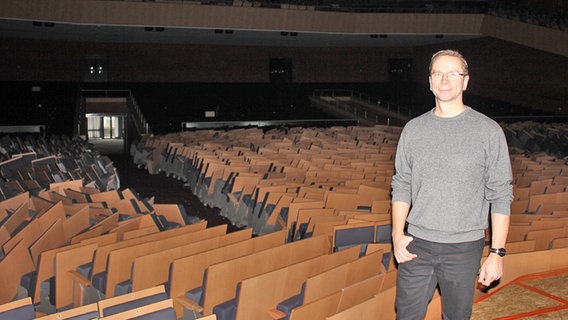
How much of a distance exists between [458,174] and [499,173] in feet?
0.56

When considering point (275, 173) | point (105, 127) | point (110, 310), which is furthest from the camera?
point (105, 127)

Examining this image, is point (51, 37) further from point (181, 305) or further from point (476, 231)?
point (476, 231)

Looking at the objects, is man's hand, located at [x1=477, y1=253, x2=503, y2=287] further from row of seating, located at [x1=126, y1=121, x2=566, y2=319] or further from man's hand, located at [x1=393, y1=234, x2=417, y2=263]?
row of seating, located at [x1=126, y1=121, x2=566, y2=319]

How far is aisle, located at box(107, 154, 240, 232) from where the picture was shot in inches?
372

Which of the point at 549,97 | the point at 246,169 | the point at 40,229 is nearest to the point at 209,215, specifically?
the point at 246,169

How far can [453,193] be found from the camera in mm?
2586

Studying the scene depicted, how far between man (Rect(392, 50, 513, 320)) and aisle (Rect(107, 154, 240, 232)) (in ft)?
19.4

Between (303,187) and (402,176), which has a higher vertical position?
(402,176)

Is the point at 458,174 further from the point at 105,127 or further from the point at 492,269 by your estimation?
the point at 105,127

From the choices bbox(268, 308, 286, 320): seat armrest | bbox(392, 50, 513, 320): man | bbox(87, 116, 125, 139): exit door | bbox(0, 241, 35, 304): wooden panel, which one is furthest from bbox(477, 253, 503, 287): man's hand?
bbox(87, 116, 125, 139): exit door

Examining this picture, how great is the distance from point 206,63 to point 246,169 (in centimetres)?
2194

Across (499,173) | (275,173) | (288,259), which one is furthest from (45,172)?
(499,173)

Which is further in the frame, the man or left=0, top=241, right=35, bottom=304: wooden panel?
left=0, top=241, right=35, bottom=304: wooden panel

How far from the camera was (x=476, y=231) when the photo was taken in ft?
8.63
